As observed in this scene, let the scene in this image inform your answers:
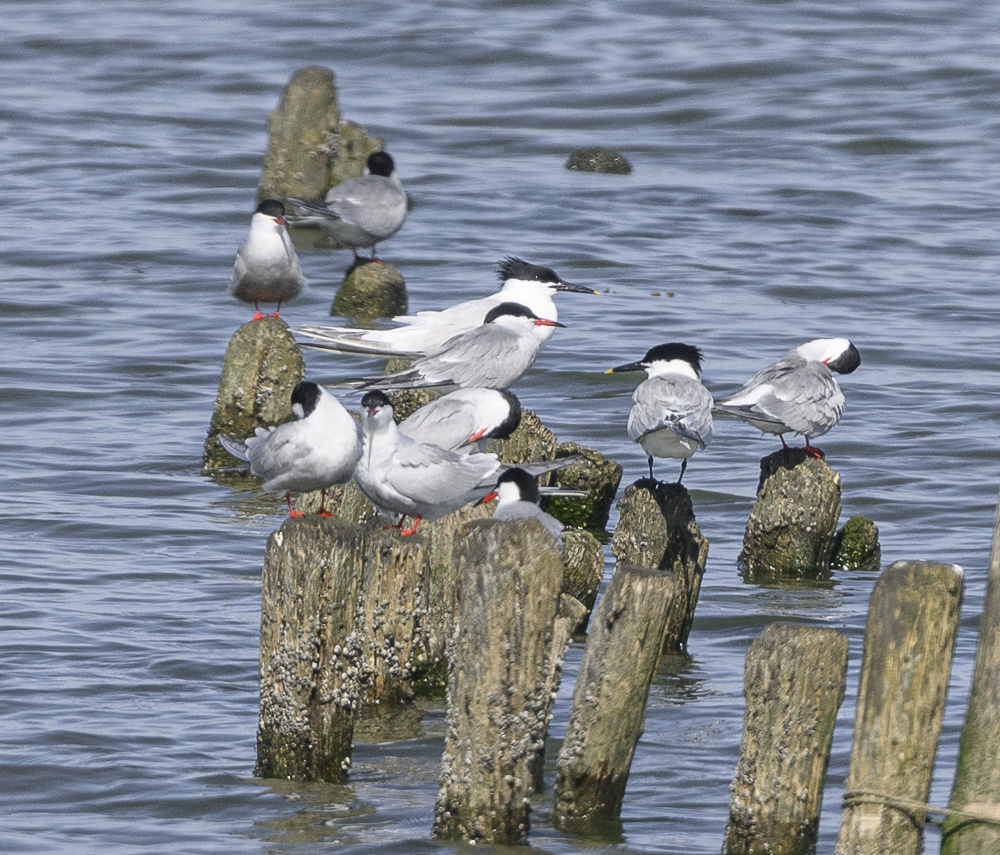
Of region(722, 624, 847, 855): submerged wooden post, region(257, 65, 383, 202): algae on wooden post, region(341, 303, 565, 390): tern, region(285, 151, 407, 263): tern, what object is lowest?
region(722, 624, 847, 855): submerged wooden post

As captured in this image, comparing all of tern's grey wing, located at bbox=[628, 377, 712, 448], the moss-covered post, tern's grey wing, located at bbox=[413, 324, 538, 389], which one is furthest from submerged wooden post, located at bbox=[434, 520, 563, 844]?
the moss-covered post

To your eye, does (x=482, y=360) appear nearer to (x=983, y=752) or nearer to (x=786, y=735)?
(x=786, y=735)

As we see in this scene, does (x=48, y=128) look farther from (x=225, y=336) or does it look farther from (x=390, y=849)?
(x=390, y=849)

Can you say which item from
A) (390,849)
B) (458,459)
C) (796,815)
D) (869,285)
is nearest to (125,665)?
(458,459)

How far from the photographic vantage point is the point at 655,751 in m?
6.47

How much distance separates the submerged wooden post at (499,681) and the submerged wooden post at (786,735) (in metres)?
0.60

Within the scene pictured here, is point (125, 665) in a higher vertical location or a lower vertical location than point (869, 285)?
lower

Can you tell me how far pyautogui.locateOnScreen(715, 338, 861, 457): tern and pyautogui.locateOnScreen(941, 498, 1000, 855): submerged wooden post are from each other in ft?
11.9

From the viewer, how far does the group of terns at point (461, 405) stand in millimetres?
7086

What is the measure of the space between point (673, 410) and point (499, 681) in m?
2.54

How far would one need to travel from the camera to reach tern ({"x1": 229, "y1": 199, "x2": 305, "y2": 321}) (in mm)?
11258

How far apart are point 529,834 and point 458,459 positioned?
6.86ft

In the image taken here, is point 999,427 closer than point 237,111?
Yes

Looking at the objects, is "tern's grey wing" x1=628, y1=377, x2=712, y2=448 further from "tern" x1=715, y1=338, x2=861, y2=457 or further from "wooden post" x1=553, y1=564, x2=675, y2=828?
"wooden post" x1=553, y1=564, x2=675, y2=828
